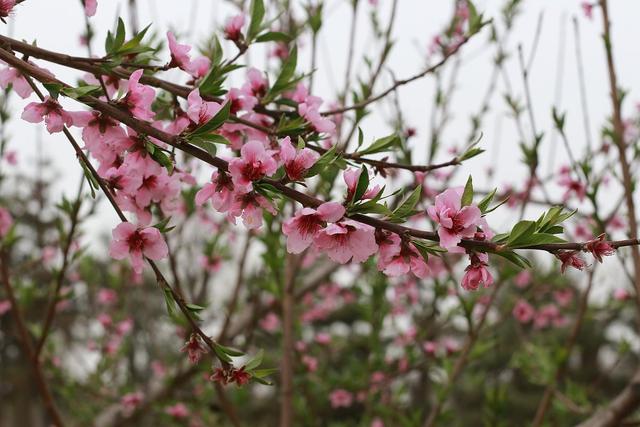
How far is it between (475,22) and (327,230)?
142cm

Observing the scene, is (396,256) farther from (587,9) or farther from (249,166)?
(587,9)

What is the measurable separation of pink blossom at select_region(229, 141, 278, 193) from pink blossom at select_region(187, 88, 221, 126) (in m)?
0.14

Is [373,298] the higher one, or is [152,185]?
[373,298]

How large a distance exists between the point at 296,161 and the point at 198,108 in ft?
0.83

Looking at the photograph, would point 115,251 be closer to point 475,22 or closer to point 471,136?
point 475,22

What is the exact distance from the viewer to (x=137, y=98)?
123 cm

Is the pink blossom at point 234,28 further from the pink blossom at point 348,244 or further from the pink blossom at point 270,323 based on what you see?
the pink blossom at point 270,323

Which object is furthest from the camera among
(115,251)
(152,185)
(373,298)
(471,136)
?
(471,136)

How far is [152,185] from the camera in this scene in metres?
1.47

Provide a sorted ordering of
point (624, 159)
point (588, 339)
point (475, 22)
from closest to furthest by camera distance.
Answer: point (475, 22)
point (624, 159)
point (588, 339)

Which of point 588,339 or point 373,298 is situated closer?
point 373,298

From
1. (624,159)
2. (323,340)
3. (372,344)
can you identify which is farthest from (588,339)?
(624,159)

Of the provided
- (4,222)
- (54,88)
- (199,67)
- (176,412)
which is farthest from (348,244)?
(176,412)

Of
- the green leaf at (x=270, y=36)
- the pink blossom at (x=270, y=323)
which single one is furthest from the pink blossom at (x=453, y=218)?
the pink blossom at (x=270, y=323)
